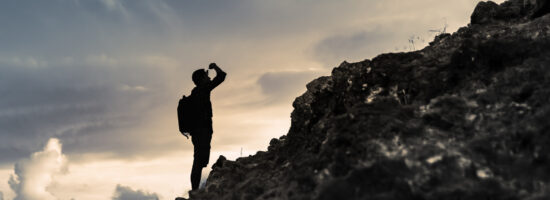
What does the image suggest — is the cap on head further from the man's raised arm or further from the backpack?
the backpack

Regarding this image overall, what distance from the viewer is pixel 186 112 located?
1051cm

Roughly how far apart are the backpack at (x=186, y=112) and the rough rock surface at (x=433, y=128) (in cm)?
405

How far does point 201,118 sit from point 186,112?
0.40 meters

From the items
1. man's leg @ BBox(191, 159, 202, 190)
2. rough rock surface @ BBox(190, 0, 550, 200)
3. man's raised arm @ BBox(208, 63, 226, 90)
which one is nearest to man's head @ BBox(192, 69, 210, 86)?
man's raised arm @ BBox(208, 63, 226, 90)

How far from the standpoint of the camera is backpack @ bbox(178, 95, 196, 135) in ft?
34.4

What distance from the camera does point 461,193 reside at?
156 inches

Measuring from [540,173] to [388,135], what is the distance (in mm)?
1389

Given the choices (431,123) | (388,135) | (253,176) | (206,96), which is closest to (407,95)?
(431,123)

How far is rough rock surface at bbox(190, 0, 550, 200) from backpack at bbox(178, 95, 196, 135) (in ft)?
13.3

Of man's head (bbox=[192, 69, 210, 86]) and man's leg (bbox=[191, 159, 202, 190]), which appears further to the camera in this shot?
man's head (bbox=[192, 69, 210, 86])

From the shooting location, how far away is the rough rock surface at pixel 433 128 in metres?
4.12

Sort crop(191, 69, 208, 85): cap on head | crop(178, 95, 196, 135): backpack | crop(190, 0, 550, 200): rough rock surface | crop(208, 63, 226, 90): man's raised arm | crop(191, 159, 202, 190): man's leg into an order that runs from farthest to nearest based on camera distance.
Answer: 1. crop(191, 69, 208, 85): cap on head
2. crop(178, 95, 196, 135): backpack
3. crop(191, 159, 202, 190): man's leg
4. crop(208, 63, 226, 90): man's raised arm
5. crop(190, 0, 550, 200): rough rock surface

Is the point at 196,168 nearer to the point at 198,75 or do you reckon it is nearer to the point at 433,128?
the point at 198,75

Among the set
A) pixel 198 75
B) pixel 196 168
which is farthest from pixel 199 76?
pixel 196 168
